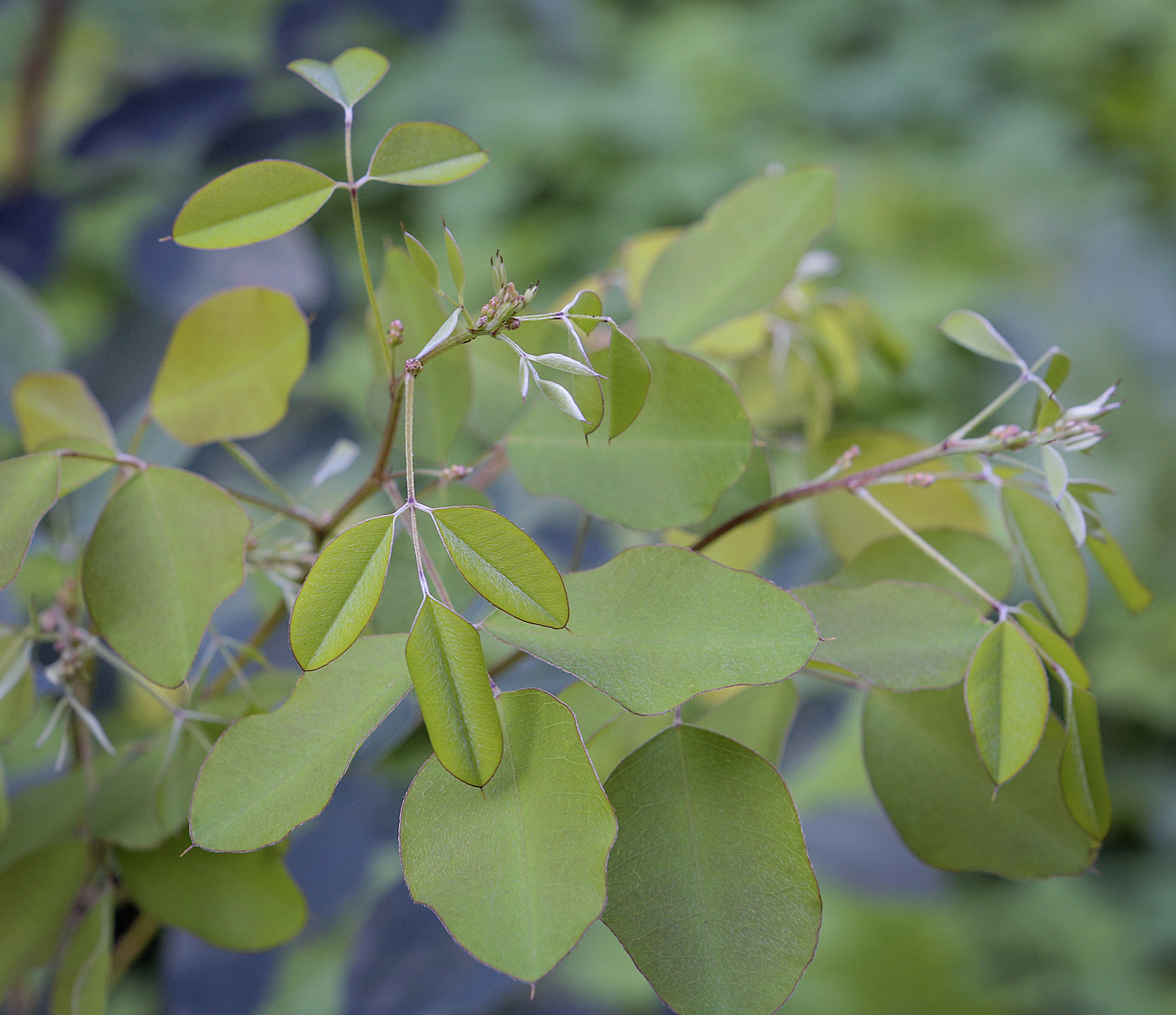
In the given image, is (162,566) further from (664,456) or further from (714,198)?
(714,198)

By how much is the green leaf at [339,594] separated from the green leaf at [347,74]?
0.40ft

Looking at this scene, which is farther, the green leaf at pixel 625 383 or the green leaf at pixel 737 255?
the green leaf at pixel 737 255

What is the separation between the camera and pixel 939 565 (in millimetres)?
302

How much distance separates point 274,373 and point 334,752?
0.45 feet

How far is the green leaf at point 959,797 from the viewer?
0.27 meters

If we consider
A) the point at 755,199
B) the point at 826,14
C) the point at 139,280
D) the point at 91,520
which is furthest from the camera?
the point at 826,14

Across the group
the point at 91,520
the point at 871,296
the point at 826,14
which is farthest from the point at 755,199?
the point at 826,14

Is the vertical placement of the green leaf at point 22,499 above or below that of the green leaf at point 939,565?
above

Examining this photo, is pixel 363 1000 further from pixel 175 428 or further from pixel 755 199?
pixel 755 199

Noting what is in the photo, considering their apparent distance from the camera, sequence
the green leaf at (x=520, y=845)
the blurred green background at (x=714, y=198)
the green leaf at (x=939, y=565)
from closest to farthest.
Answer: the green leaf at (x=520, y=845)
the green leaf at (x=939, y=565)
the blurred green background at (x=714, y=198)

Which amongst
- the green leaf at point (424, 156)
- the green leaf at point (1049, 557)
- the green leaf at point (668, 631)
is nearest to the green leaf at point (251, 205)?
the green leaf at point (424, 156)

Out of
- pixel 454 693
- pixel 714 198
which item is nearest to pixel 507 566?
pixel 454 693

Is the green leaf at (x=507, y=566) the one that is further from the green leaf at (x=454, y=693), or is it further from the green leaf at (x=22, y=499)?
the green leaf at (x=22, y=499)

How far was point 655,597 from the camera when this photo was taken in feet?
0.78
